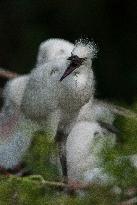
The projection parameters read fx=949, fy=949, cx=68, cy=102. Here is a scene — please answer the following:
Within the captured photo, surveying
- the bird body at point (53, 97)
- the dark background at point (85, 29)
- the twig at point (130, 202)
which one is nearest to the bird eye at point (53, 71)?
the bird body at point (53, 97)

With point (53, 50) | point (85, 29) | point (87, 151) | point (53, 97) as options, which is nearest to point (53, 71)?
point (53, 97)

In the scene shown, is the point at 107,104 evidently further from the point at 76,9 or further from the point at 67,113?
the point at 76,9

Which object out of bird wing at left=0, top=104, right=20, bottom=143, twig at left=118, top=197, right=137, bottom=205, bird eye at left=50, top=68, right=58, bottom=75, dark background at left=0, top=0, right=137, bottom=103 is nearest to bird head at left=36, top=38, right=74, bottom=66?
bird wing at left=0, top=104, right=20, bottom=143

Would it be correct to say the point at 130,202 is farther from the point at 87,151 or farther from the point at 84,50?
the point at 84,50

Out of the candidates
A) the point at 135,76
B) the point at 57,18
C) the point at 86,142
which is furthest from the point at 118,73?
the point at 86,142

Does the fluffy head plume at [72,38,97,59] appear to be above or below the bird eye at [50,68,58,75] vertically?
above

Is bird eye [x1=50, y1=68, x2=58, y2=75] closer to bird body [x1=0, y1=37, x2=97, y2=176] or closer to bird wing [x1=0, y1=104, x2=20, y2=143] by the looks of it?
bird body [x1=0, y1=37, x2=97, y2=176]

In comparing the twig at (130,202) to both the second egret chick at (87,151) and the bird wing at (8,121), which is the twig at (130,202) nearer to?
the second egret chick at (87,151)

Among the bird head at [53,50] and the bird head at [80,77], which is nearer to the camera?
the bird head at [80,77]
